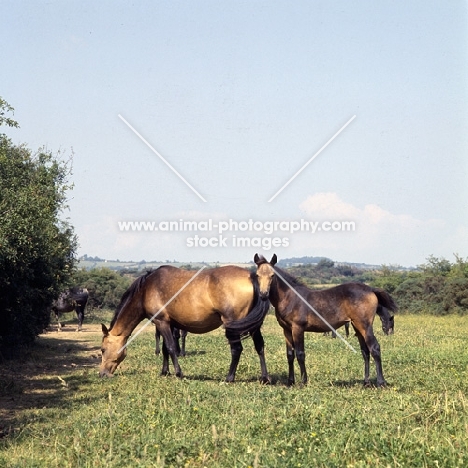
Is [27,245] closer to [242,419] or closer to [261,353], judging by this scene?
[261,353]

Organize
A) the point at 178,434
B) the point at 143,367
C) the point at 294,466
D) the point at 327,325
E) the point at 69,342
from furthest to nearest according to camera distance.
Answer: the point at 69,342
the point at 143,367
the point at 327,325
the point at 178,434
the point at 294,466

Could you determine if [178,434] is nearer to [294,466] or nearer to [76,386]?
[294,466]

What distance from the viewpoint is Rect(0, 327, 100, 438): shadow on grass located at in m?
11.6

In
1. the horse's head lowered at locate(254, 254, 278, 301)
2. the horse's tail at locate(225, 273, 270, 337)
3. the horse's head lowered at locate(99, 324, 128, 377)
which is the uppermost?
the horse's head lowered at locate(254, 254, 278, 301)

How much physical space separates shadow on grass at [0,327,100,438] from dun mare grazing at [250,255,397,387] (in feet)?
14.0

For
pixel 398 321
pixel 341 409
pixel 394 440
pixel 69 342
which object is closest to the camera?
pixel 394 440

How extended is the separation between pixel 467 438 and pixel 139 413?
423 cm

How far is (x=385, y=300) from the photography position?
40.5 feet

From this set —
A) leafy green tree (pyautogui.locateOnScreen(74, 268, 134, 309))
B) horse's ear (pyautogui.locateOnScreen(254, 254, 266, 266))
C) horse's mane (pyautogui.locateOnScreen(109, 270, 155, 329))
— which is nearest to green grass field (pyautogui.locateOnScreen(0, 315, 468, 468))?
horse's mane (pyautogui.locateOnScreen(109, 270, 155, 329))

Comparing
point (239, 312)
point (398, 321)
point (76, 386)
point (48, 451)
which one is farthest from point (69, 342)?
point (48, 451)

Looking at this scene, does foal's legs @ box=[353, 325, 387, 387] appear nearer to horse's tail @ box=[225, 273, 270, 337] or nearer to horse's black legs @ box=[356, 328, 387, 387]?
horse's black legs @ box=[356, 328, 387, 387]

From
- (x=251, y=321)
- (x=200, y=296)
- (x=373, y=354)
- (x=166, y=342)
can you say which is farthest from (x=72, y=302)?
(x=373, y=354)

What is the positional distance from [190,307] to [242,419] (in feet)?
19.4

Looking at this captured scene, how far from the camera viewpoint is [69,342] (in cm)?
2600
